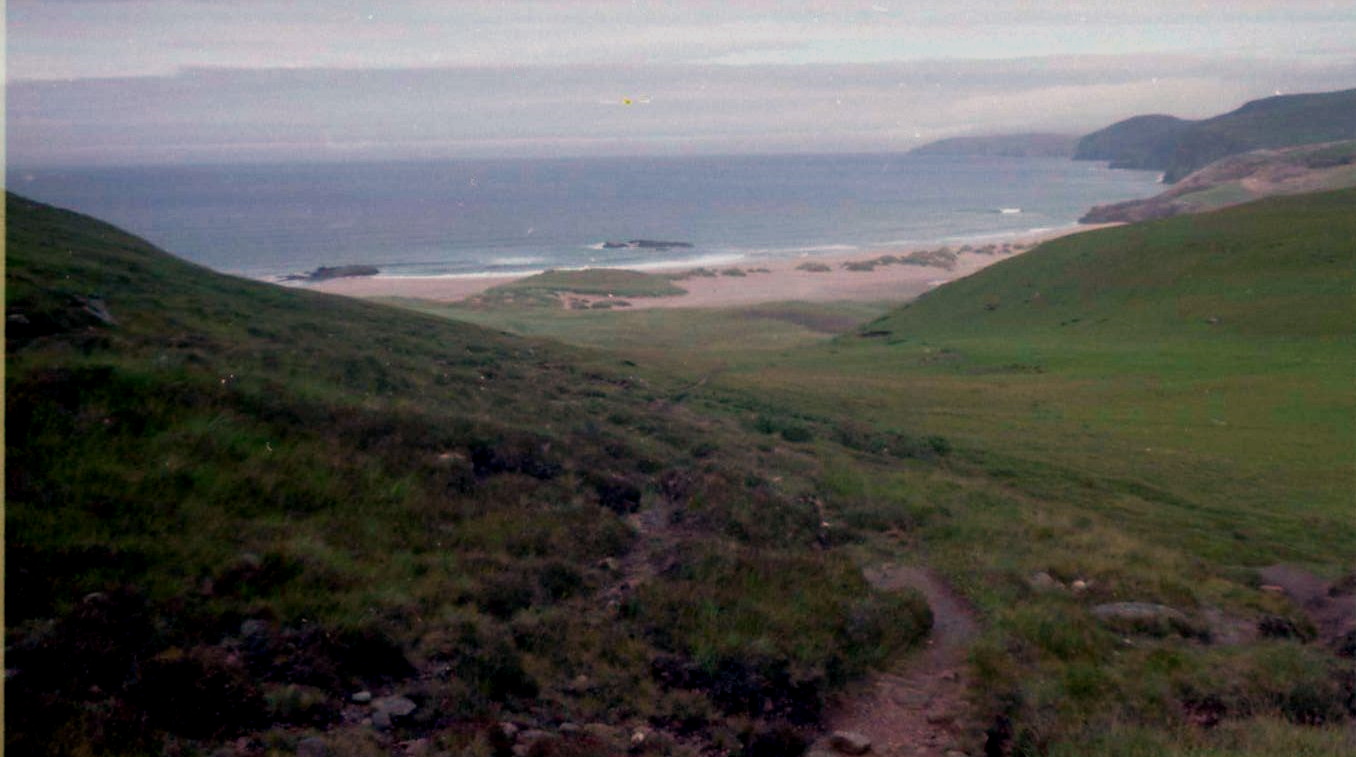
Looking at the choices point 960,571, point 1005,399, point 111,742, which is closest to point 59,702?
point 111,742

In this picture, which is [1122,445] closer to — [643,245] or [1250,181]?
[643,245]

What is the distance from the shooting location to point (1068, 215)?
429 feet

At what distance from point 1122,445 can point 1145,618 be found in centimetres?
1085

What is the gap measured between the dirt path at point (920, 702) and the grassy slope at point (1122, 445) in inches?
11.5

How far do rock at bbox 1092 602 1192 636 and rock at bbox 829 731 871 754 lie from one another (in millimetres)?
4070

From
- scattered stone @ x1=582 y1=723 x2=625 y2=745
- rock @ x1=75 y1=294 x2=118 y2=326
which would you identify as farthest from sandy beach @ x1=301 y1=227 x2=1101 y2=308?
scattered stone @ x1=582 y1=723 x2=625 y2=745

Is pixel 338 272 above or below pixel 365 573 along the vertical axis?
above

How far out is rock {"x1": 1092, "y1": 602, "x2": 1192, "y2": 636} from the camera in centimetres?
986

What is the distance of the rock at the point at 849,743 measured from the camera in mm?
7141

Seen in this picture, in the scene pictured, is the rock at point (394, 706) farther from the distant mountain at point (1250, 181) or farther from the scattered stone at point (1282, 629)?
the distant mountain at point (1250, 181)

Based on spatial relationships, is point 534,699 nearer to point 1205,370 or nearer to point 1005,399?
point 1005,399

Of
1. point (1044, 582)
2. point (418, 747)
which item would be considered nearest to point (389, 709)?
point (418, 747)

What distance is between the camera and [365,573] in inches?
338

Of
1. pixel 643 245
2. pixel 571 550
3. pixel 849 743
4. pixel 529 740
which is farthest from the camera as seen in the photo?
pixel 643 245
